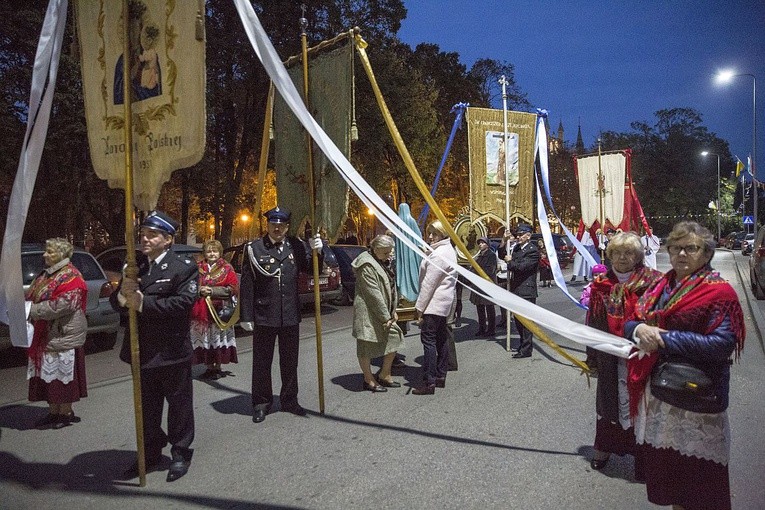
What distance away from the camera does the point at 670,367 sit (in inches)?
106

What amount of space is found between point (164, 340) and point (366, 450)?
5.79 ft

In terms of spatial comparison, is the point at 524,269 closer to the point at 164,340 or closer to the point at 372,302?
the point at 372,302

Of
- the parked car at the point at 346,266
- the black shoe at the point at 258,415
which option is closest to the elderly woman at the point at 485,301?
the parked car at the point at 346,266

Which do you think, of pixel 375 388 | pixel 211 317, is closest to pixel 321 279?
pixel 211 317

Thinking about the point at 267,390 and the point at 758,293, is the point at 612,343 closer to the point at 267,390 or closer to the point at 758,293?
the point at 267,390

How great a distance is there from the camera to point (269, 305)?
5094 mm

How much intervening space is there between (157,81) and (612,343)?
11.2 ft

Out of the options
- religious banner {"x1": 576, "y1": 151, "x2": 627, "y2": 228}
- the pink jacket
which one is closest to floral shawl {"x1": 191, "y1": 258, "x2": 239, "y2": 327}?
the pink jacket

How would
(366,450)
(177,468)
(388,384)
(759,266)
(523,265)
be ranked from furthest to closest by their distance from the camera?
1. (759,266)
2. (523,265)
3. (388,384)
4. (366,450)
5. (177,468)

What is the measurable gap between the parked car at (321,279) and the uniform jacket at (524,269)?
14.8 feet

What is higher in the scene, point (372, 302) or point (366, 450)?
point (372, 302)

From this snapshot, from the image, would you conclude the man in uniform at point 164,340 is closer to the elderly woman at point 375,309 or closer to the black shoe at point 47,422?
the black shoe at point 47,422

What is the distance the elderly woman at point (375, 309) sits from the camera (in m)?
5.82

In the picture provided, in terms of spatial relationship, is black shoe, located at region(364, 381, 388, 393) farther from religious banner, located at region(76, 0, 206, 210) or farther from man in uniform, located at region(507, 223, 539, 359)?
religious banner, located at region(76, 0, 206, 210)
